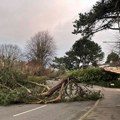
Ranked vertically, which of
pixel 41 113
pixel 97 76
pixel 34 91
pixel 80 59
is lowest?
pixel 41 113

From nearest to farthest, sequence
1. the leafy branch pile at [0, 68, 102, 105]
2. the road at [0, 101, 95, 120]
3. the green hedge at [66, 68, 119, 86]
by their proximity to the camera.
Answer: the road at [0, 101, 95, 120] → the leafy branch pile at [0, 68, 102, 105] → the green hedge at [66, 68, 119, 86]

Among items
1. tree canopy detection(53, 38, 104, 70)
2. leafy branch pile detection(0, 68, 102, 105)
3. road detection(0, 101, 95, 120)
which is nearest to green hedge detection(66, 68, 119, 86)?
tree canopy detection(53, 38, 104, 70)

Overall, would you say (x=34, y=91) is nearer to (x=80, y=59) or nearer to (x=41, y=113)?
(x=41, y=113)

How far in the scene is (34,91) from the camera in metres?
29.7

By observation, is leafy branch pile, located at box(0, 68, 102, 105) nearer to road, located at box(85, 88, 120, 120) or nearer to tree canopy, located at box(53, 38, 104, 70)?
road, located at box(85, 88, 120, 120)

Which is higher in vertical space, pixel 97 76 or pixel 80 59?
pixel 80 59

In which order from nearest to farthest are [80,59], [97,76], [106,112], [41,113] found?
[106,112] < [41,113] < [97,76] < [80,59]

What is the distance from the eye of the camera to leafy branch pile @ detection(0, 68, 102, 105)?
2784 centimetres

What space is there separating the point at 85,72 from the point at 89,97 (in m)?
35.6

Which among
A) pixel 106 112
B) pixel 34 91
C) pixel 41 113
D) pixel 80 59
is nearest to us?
pixel 106 112

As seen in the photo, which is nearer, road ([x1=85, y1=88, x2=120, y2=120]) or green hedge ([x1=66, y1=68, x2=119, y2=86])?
road ([x1=85, y1=88, x2=120, y2=120])

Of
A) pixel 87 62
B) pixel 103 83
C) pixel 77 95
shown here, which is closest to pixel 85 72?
pixel 103 83

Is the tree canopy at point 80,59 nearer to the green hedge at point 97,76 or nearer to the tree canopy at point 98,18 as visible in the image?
the green hedge at point 97,76

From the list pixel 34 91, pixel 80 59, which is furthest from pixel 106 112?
pixel 80 59
